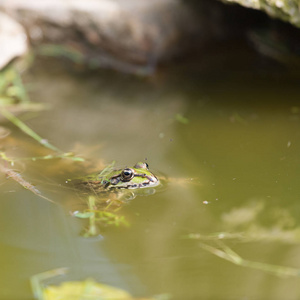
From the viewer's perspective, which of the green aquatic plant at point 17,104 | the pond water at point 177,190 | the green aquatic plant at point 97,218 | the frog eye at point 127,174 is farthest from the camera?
the green aquatic plant at point 17,104

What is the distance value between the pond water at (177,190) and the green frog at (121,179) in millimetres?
94

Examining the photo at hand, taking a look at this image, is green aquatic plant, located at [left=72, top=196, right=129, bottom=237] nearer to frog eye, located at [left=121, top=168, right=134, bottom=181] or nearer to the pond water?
the pond water

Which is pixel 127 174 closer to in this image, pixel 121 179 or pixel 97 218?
pixel 121 179

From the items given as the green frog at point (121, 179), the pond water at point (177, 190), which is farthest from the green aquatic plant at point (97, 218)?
the green frog at point (121, 179)

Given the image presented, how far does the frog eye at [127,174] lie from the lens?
90.6 inches

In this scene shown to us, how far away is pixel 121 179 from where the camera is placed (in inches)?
92.6

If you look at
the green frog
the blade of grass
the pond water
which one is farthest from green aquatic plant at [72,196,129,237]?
the blade of grass

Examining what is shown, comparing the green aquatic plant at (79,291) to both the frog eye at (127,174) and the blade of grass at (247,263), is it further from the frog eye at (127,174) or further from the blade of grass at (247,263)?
the frog eye at (127,174)

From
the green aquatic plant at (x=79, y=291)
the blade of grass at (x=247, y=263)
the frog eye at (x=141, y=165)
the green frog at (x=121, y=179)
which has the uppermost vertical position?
the frog eye at (x=141, y=165)

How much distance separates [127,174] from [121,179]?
0.20 feet

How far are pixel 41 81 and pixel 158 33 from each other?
114 cm

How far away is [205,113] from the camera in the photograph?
3.06 meters

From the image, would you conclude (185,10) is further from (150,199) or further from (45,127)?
(150,199)

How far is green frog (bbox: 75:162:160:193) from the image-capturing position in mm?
A: 2303
